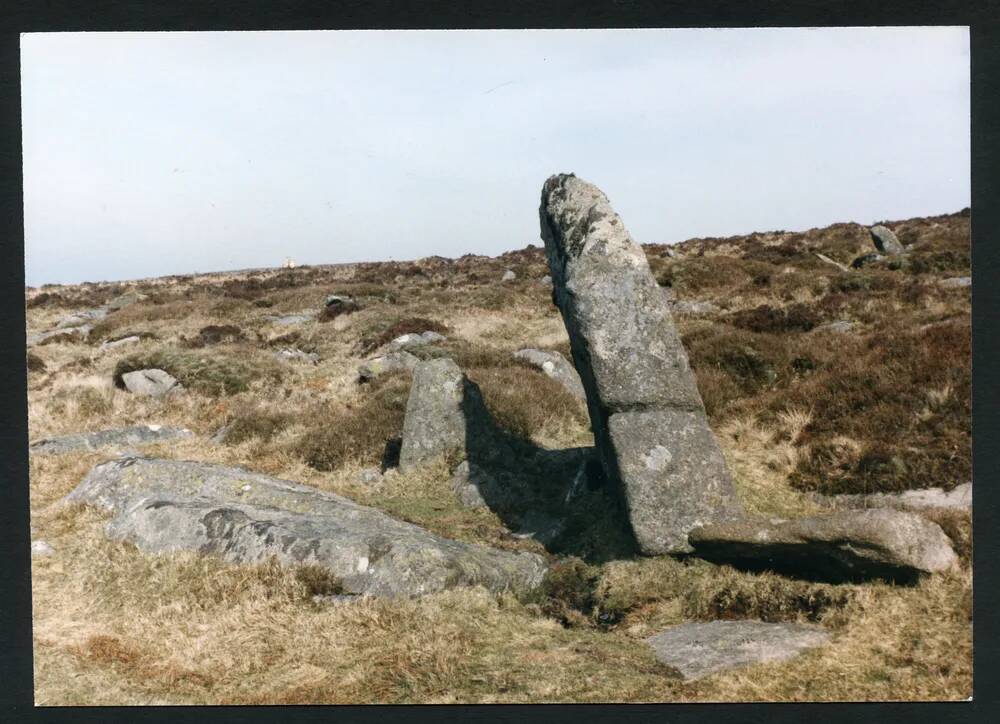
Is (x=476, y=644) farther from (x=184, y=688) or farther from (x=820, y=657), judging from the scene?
(x=820, y=657)

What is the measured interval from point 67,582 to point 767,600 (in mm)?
7557

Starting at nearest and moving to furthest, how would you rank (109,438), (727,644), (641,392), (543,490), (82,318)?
(727,644) → (641,392) → (543,490) → (109,438) → (82,318)

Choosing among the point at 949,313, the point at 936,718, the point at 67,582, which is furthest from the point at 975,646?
the point at 949,313

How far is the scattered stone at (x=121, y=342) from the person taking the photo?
2872 centimetres

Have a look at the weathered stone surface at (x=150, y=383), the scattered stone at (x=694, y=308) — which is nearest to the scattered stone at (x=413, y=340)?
the weathered stone surface at (x=150, y=383)

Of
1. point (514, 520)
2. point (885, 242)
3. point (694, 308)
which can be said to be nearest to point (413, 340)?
point (694, 308)

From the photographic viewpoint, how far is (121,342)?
2930 centimetres

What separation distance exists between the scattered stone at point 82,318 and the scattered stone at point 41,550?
3319 cm

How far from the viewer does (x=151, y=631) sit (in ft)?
23.1

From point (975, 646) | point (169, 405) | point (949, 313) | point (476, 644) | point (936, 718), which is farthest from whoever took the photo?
point (169, 405)

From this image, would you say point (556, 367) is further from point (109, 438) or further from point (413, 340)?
point (109, 438)

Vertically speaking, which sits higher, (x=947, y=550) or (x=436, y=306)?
(x=436, y=306)

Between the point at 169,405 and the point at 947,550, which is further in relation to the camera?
the point at 169,405

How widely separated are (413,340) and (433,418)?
12.1 m
